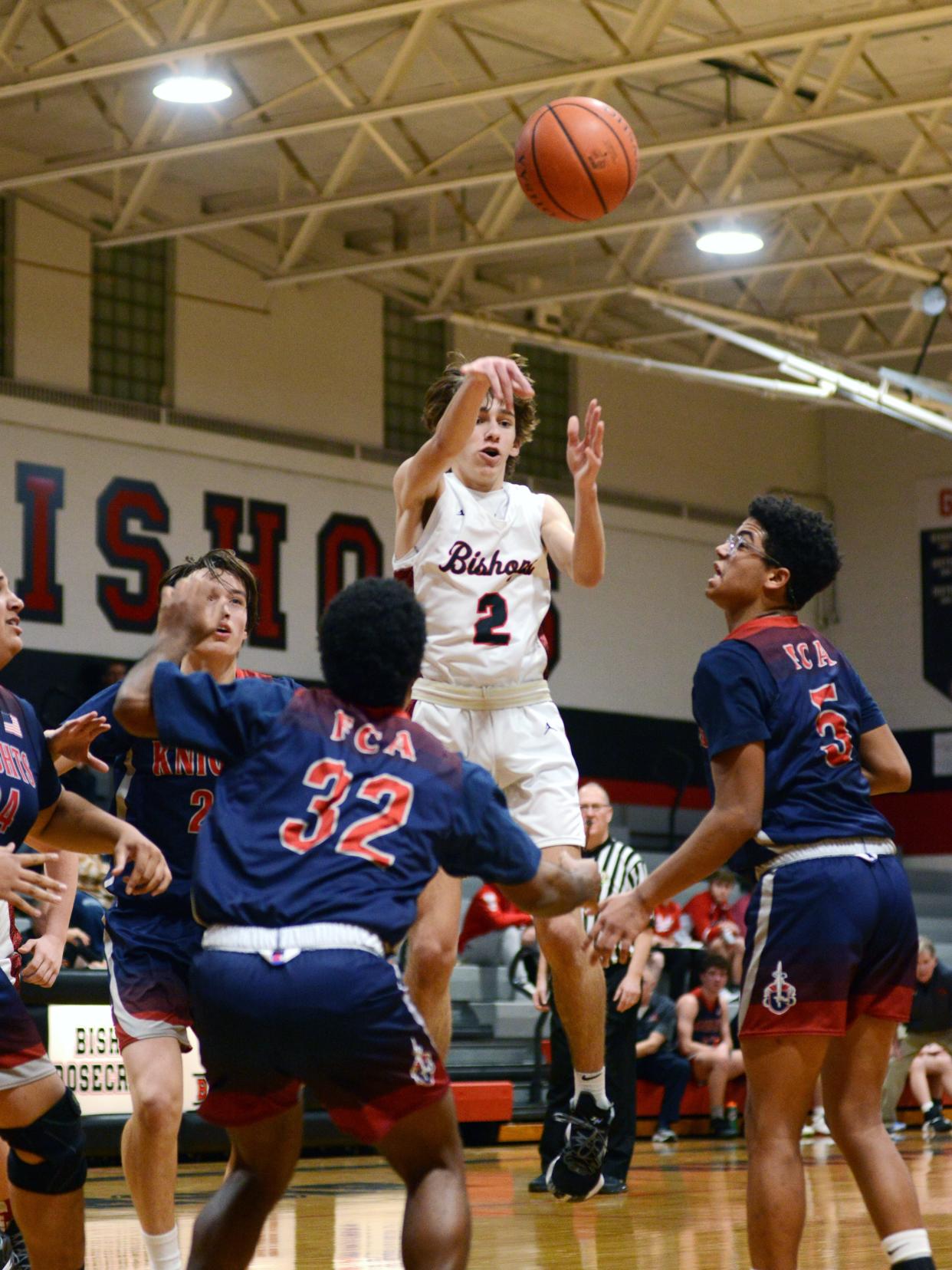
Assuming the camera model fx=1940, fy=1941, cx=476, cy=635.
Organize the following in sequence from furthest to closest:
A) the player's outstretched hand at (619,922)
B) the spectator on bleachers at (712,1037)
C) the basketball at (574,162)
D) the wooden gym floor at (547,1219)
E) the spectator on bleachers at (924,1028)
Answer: the spectator on bleachers at (924,1028) → the spectator on bleachers at (712,1037) → the wooden gym floor at (547,1219) → the basketball at (574,162) → the player's outstretched hand at (619,922)

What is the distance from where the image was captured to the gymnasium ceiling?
15.8m

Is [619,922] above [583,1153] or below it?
above


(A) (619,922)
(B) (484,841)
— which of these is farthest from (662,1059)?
(B) (484,841)

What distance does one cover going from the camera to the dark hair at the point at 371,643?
457 centimetres

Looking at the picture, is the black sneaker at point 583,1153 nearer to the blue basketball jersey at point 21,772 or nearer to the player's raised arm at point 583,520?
the player's raised arm at point 583,520

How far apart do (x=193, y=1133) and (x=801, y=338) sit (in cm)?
1324

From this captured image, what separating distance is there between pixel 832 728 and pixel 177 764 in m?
2.10

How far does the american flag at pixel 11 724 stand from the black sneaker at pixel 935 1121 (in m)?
12.1

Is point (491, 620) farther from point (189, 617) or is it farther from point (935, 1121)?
point (935, 1121)

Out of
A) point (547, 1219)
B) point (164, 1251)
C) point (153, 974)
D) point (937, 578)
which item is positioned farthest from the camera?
point (937, 578)

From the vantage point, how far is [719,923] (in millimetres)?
17594

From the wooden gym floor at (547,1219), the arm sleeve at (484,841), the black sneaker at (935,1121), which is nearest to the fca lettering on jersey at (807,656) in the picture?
the arm sleeve at (484,841)

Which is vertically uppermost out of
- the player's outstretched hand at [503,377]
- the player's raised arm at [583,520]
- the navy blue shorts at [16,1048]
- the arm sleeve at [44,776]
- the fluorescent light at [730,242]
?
the fluorescent light at [730,242]

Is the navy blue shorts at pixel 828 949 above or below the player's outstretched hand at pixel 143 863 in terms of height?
below
